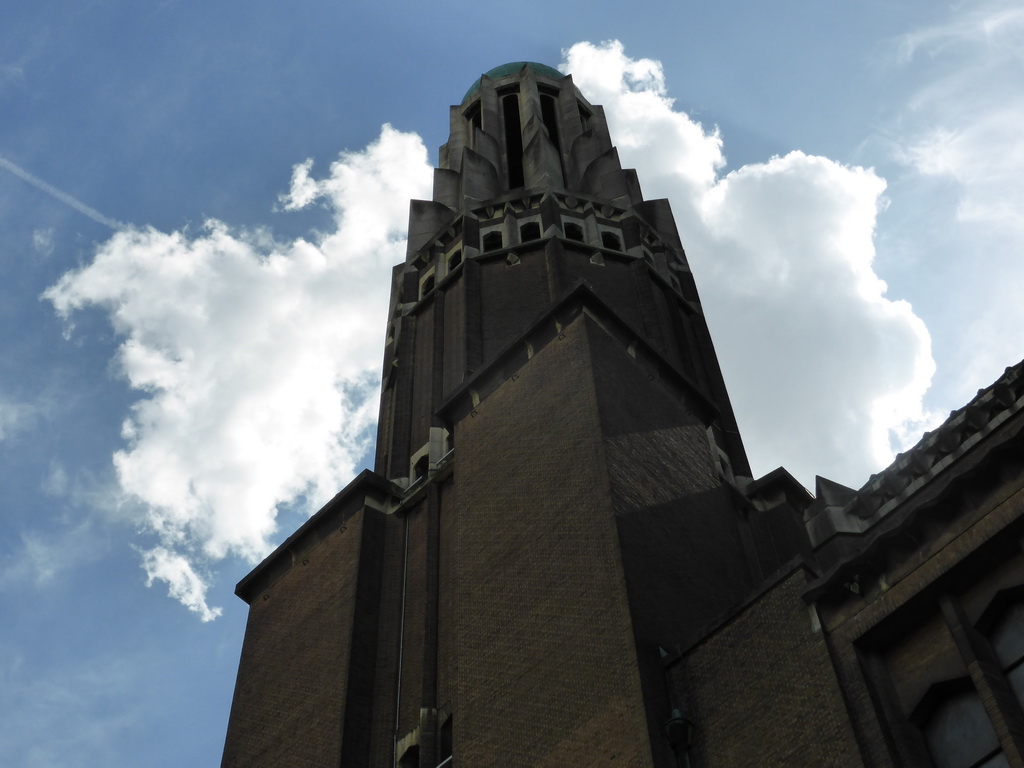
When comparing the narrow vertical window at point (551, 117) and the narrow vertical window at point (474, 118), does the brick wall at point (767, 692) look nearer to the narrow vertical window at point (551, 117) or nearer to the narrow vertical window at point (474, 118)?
the narrow vertical window at point (551, 117)

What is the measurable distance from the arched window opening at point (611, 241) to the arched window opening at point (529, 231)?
5.97 feet

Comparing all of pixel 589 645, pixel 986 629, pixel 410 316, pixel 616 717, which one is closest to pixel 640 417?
pixel 589 645

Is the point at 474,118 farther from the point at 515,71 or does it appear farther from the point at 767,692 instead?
the point at 767,692

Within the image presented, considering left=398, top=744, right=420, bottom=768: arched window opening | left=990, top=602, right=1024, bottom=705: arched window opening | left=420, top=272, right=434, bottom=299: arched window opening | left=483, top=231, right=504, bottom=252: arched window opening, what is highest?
left=483, top=231, right=504, bottom=252: arched window opening

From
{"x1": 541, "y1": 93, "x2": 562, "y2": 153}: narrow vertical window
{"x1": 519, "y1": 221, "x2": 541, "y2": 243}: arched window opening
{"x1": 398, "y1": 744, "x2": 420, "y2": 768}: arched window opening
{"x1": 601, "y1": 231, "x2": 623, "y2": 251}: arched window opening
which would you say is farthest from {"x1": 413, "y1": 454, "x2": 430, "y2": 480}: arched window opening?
{"x1": 541, "y1": 93, "x2": 562, "y2": 153}: narrow vertical window

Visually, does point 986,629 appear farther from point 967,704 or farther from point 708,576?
point 708,576

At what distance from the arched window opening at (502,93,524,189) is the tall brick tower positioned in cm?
603

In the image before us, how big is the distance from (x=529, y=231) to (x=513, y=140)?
10.5 metres

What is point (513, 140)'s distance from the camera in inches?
1667

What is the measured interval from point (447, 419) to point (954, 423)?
35.5 feet

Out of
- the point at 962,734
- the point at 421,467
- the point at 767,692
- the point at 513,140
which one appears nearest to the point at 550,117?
the point at 513,140

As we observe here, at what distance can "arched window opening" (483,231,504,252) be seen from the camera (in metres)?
32.7

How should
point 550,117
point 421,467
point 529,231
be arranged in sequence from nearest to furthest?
1. point 421,467
2. point 529,231
3. point 550,117

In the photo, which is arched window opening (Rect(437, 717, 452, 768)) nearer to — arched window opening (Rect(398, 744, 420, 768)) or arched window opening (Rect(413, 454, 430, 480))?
arched window opening (Rect(398, 744, 420, 768))
